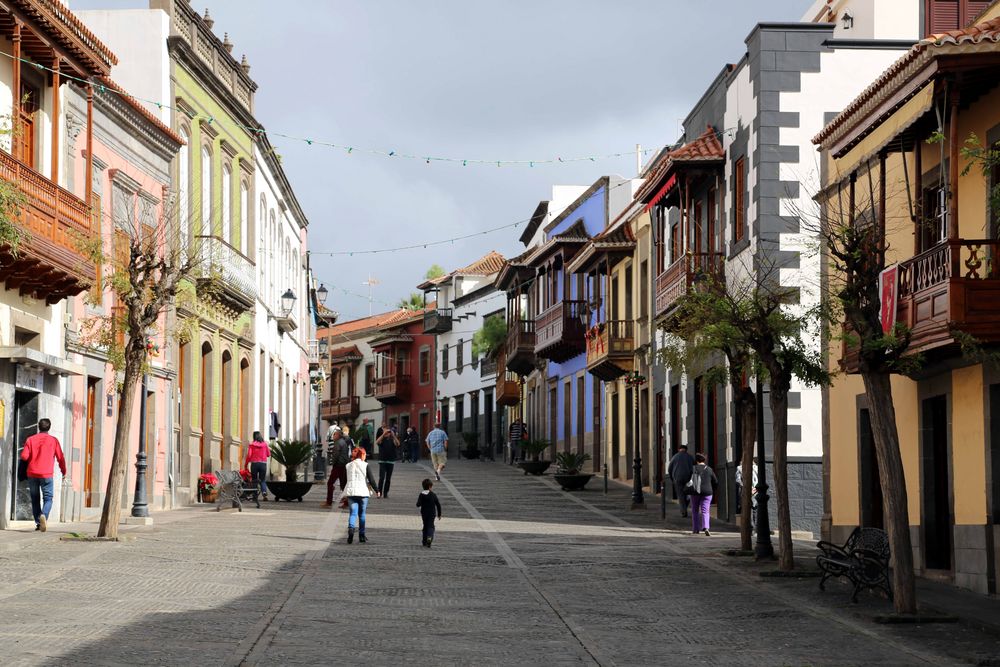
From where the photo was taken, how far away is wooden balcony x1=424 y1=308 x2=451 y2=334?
233 ft

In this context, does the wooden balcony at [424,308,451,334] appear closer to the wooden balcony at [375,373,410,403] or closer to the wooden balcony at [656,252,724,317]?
the wooden balcony at [375,373,410,403]

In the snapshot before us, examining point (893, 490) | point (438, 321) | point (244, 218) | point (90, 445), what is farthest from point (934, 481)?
point (438, 321)

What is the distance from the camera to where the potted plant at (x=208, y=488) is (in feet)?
102

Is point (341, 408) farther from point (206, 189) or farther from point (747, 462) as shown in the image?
point (747, 462)

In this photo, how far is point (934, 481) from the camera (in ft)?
64.4

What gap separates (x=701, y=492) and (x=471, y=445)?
132 feet

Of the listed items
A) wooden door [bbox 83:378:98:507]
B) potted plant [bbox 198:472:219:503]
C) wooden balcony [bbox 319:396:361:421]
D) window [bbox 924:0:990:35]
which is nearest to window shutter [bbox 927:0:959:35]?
window [bbox 924:0:990:35]

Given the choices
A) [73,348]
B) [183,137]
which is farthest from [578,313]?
[73,348]

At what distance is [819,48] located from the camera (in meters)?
26.4

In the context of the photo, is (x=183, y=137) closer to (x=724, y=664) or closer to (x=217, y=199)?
(x=217, y=199)

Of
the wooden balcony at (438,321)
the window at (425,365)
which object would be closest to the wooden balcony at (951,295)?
the wooden balcony at (438,321)

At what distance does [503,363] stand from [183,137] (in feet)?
97.5

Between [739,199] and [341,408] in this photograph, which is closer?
[739,199]

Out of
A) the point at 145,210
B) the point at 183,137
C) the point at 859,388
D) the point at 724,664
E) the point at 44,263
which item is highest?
the point at 183,137
